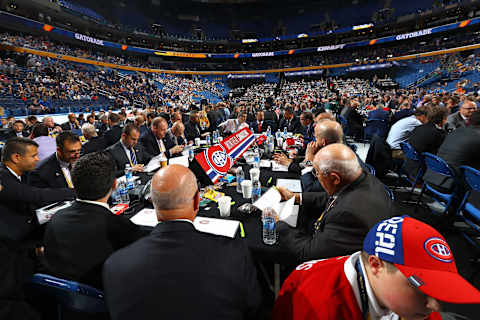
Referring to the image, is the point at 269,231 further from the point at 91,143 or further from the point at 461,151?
the point at 91,143

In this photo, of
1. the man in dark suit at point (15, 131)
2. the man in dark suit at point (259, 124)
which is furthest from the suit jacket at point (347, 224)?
the man in dark suit at point (15, 131)

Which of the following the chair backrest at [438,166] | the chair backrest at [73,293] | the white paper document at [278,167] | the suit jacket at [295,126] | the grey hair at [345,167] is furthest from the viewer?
the suit jacket at [295,126]

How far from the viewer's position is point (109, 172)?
1.63 m

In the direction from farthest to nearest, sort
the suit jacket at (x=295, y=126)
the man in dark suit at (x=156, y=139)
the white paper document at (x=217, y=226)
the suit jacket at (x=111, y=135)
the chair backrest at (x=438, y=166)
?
the suit jacket at (x=295, y=126), the suit jacket at (x=111, y=135), the man in dark suit at (x=156, y=139), the chair backrest at (x=438, y=166), the white paper document at (x=217, y=226)

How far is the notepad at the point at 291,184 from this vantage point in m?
2.45

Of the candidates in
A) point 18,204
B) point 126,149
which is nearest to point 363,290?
point 18,204

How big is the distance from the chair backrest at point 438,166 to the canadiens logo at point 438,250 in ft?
8.72

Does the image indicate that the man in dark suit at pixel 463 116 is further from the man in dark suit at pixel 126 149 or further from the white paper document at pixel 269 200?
the man in dark suit at pixel 126 149

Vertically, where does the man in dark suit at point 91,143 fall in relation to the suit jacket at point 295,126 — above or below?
below

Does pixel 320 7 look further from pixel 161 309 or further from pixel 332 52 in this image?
pixel 161 309

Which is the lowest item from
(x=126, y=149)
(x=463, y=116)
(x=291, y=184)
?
(x=291, y=184)

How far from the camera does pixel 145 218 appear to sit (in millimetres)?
1988

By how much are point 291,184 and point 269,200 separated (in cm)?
64

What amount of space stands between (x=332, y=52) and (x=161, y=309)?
134ft
